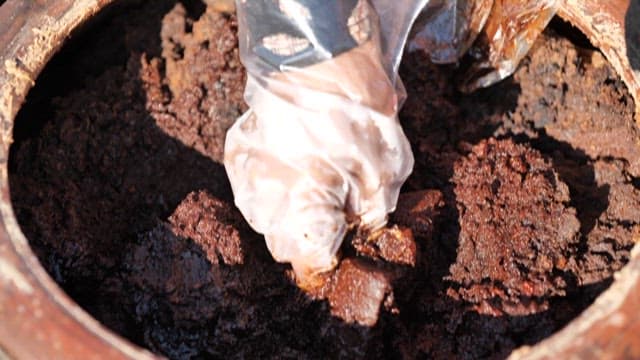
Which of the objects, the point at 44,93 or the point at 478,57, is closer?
the point at 44,93

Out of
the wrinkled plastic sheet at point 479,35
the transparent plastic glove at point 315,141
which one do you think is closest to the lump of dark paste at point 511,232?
the transparent plastic glove at point 315,141

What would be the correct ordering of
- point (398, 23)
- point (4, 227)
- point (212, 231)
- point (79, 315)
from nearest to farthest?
point (79, 315), point (4, 227), point (212, 231), point (398, 23)

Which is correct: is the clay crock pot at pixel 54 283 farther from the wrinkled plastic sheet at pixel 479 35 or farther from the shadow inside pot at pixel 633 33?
the wrinkled plastic sheet at pixel 479 35

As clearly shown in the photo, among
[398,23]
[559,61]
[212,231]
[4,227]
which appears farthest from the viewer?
[559,61]

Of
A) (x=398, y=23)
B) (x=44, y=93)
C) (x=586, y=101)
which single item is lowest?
(x=44, y=93)

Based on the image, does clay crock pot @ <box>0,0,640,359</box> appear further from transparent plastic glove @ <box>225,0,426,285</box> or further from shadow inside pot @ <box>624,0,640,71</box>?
transparent plastic glove @ <box>225,0,426,285</box>

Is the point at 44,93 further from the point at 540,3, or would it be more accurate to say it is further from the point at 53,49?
the point at 540,3

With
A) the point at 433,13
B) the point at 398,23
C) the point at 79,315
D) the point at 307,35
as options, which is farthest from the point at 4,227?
the point at 433,13
